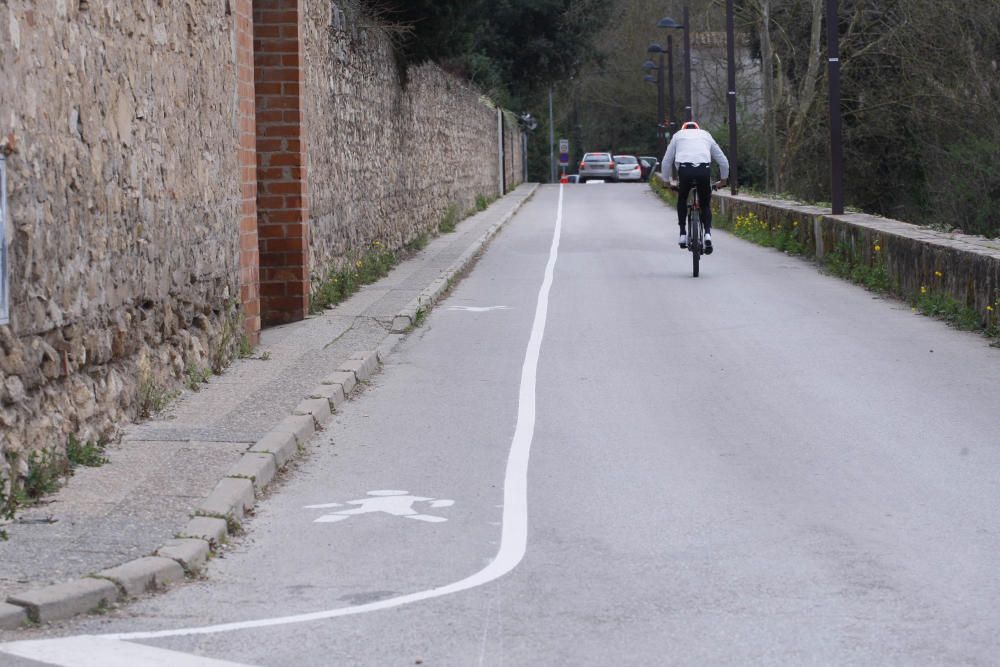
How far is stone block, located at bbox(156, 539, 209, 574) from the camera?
19.7 ft

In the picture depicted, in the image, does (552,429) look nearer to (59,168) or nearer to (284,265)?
(59,168)

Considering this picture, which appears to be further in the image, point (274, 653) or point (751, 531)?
point (751, 531)

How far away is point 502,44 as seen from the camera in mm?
52031

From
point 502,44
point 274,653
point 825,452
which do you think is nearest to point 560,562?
point 274,653

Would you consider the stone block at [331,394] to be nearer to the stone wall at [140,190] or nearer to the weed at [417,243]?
the stone wall at [140,190]

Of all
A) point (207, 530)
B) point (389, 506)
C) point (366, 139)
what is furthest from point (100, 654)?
point (366, 139)

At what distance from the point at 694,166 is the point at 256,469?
11985 millimetres

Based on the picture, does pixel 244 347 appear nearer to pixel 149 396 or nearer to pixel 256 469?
pixel 149 396

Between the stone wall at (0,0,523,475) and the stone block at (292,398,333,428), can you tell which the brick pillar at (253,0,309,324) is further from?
the stone block at (292,398,333,428)

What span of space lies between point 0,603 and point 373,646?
4.46ft

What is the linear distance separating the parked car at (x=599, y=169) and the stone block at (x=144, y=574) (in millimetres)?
66644

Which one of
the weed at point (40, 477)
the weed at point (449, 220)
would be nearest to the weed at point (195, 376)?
the weed at point (40, 477)

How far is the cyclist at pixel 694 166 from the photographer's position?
61.3 ft

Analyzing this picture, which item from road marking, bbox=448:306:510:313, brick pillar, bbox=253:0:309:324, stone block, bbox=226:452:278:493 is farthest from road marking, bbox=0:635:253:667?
road marking, bbox=448:306:510:313
